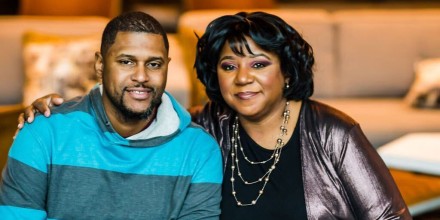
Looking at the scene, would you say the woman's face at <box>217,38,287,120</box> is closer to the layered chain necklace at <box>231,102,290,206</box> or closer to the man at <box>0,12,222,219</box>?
the layered chain necklace at <box>231,102,290,206</box>

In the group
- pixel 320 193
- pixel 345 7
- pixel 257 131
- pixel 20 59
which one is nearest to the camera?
pixel 320 193

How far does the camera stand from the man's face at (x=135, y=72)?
188cm

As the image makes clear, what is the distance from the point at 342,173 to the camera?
Answer: 6.49 feet

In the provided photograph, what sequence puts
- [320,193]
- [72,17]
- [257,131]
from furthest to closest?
[72,17], [257,131], [320,193]

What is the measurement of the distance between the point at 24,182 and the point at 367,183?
36.4 inches

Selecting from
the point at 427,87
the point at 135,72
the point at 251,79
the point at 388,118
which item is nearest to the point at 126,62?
the point at 135,72

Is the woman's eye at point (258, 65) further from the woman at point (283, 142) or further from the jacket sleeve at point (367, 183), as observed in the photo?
the jacket sleeve at point (367, 183)

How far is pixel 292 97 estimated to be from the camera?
213cm

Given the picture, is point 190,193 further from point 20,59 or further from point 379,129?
point 20,59

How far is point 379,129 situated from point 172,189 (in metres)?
1.77

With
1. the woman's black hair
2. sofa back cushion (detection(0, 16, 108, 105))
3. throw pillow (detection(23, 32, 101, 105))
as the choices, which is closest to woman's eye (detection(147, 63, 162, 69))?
the woman's black hair

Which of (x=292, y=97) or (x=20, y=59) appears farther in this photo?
(x=20, y=59)

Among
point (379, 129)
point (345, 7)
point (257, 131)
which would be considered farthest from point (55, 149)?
point (345, 7)

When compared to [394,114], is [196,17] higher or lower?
higher
